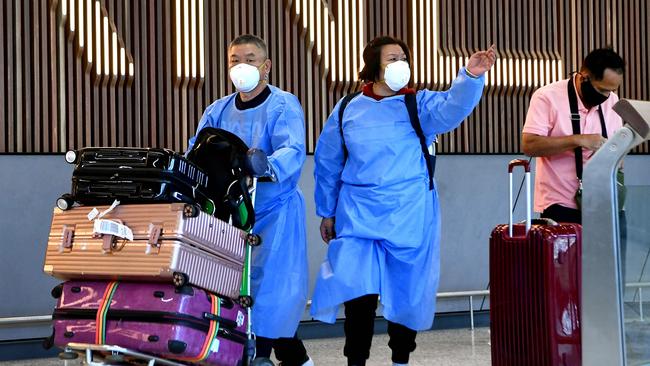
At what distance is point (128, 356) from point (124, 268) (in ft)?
0.92

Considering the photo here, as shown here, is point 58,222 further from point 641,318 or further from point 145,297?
point 641,318

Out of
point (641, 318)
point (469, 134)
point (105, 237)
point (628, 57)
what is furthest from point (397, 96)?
point (628, 57)

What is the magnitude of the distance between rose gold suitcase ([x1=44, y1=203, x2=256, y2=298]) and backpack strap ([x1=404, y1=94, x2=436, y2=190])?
3.58 ft

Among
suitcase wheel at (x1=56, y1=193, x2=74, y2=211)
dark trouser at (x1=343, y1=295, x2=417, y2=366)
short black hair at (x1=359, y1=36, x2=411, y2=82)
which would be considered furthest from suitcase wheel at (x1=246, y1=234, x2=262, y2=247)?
short black hair at (x1=359, y1=36, x2=411, y2=82)

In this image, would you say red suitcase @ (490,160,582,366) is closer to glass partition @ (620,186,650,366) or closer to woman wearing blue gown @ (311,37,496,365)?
woman wearing blue gown @ (311,37,496,365)

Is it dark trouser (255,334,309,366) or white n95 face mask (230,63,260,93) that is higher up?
white n95 face mask (230,63,260,93)

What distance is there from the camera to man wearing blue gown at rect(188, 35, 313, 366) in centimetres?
396

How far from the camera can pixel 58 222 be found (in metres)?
3.36

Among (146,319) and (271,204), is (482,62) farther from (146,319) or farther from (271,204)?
(146,319)

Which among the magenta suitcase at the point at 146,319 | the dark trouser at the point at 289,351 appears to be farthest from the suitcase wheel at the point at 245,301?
the dark trouser at the point at 289,351

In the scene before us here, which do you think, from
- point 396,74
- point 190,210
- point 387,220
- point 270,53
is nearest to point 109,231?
point 190,210

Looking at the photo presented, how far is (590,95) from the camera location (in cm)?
425

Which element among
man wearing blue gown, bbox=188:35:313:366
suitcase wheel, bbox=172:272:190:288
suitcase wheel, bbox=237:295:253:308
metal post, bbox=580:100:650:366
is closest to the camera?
metal post, bbox=580:100:650:366

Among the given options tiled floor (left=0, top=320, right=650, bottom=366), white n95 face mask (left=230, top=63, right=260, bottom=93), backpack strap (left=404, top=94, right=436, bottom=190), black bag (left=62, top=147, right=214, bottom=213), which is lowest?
tiled floor (left=0, top=320, right=650, bottom=366)
